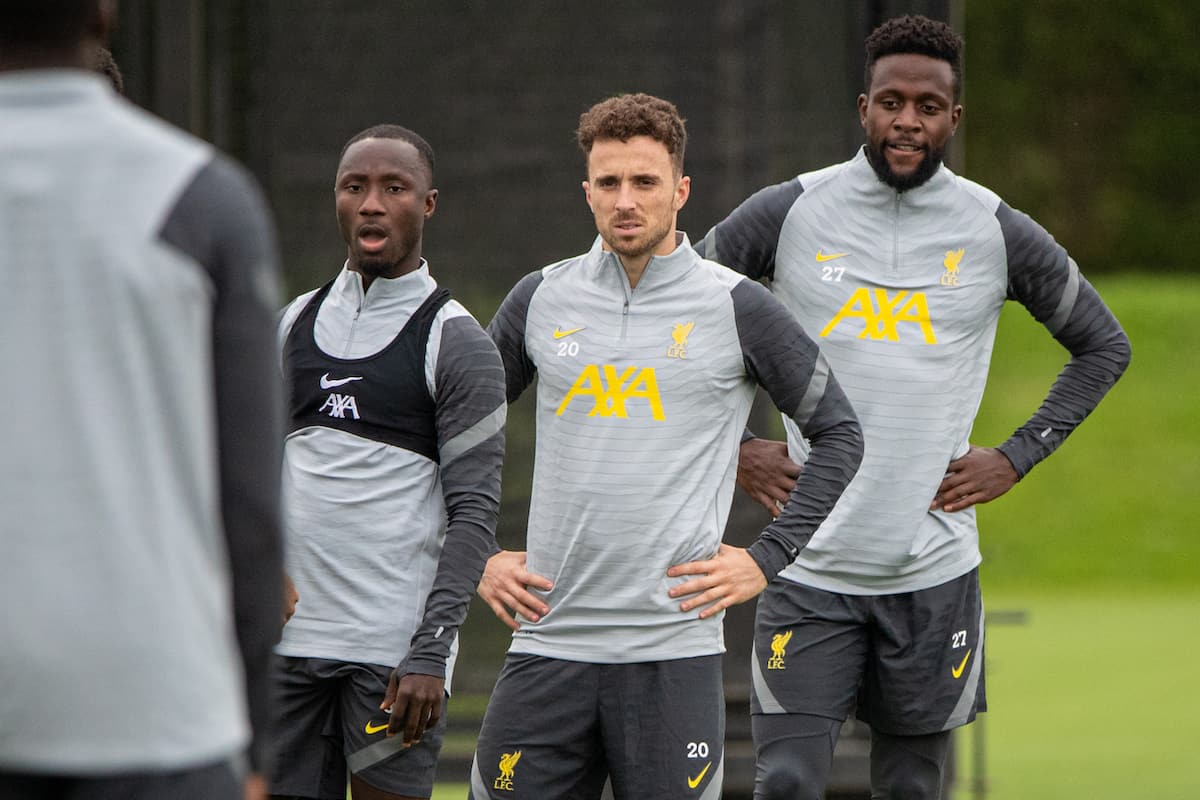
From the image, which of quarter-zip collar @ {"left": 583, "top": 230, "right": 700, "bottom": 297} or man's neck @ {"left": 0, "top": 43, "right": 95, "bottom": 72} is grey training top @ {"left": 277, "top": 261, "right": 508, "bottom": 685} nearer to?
quarter-zip collar @ {"left": 583, "top": 230, "right": 700, "bottom": 297}

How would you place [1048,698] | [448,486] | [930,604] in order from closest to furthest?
[448,486] → [930,604] → [1048,698]

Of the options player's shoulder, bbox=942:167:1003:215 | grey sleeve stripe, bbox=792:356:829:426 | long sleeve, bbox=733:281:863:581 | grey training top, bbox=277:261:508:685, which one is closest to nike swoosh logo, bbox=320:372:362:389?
grey training top, bbox=277:261:508:685

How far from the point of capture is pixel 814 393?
366 cm

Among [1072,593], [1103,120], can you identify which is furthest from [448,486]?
[1103,120]

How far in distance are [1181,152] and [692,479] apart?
67.8 feet

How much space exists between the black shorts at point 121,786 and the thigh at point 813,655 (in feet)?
7.86

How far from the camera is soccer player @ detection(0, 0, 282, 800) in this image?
1.70 m

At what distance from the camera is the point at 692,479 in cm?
355

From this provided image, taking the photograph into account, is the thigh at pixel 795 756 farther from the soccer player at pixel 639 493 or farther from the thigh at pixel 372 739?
the thigh at pixel 372 739

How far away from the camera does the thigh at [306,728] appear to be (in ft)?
11.5

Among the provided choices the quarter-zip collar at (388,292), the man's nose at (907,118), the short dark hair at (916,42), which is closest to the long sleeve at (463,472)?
the quarter-zip collar at (388,292)

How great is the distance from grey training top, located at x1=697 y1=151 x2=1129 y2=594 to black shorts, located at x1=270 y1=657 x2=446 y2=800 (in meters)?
1.04

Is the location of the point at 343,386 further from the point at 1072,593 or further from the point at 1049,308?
the point at 1072,593

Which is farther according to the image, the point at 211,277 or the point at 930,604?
the point at 930,604
